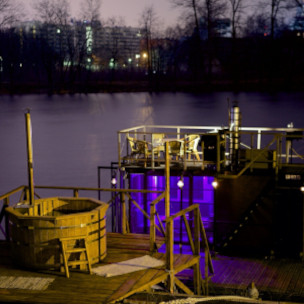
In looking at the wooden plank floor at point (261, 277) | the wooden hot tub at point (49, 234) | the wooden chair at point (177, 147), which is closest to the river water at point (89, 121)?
the wooden chair at point (177, 147)

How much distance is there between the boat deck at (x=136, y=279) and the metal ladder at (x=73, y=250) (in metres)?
0.15

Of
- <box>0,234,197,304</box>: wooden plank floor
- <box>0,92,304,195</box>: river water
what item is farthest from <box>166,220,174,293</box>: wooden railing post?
<box>0,92,304,195</box>: river water

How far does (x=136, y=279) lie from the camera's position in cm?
749

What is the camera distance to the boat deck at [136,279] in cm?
697

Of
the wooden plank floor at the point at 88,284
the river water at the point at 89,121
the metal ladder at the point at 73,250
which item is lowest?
the river water at the point at 89,121

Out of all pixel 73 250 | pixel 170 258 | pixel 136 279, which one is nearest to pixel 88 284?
pixel 73 250

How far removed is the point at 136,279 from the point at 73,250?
3.27 ft

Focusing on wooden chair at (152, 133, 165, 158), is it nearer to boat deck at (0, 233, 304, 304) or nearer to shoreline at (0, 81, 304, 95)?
boat deck at (0, 233, 304, 304)

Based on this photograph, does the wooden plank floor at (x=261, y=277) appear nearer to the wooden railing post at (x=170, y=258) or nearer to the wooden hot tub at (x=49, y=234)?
the wooden railing post at (x=170, y=258)

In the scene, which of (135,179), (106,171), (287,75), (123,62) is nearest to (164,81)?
(123,62)

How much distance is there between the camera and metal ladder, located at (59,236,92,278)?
7570 mm

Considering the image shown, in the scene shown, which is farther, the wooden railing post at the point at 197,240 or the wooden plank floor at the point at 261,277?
the wooden plank floor at the point at 261,277

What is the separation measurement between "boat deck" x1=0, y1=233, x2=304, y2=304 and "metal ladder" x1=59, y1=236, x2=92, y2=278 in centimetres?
15

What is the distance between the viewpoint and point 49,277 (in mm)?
7574
